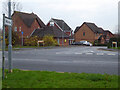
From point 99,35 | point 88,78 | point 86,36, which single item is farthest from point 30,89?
point 99,35

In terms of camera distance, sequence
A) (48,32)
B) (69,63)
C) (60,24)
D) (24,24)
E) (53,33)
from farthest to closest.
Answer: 1. (60,24)
2. (24,24)
3. (48,32)
4. (53,33)
5. (69,63)

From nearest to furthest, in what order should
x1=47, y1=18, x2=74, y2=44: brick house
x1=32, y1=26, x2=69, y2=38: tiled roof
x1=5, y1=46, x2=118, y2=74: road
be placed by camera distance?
x1=5, y1=46, x2=118, y2=74: road < x1=32, y1=26, x2=69, y2=38: tiled roof < x1=47, y1=18, x2=74, y2=44: brick house

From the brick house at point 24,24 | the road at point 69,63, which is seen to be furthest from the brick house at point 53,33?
the road at point 69,63

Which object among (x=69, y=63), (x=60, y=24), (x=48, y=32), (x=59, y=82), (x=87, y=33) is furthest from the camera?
(x=87, y=33)

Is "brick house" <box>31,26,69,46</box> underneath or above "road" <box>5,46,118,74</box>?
above

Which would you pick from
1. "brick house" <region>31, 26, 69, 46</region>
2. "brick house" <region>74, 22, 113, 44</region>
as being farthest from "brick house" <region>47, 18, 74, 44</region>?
"brick house" <region>31, 26, 69, 46</region>

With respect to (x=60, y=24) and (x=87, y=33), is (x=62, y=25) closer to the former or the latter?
(x=60, y=24)

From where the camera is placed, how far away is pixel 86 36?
73312mm

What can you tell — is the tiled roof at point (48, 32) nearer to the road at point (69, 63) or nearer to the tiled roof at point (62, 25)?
the tiled roof at point (62, 25)

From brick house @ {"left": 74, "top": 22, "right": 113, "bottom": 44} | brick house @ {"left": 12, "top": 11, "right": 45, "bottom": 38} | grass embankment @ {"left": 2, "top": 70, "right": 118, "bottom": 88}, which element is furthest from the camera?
brick house @ {"left": 74, "top": 22, "right": 113, "bottom": 44}

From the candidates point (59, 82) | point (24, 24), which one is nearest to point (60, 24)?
point (24, 24)

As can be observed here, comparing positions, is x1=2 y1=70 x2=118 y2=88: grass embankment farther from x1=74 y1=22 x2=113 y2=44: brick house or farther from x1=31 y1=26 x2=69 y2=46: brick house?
x1=74 y1=22 x2=113 y2=44: brick house

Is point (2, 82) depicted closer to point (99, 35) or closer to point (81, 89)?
point (81, 89)

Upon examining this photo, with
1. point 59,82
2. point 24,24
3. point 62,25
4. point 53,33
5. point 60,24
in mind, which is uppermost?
point 60,24
